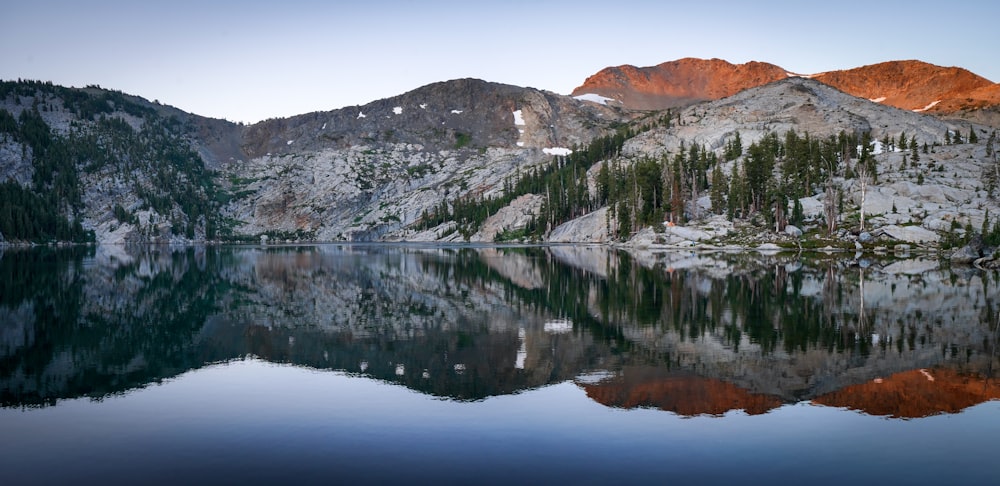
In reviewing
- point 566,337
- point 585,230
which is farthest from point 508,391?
point 585,230

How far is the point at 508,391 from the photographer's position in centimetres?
1956

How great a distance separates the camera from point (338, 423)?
16.2m

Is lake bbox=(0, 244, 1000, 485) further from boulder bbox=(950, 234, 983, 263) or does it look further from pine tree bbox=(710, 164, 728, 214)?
pine tree bbox=(710, 164, 728, 214)

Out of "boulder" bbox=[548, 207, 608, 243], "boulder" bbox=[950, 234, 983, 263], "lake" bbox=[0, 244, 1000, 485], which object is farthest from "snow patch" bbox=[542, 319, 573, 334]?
"boulder" bbox=[548, 207, 608, 243]

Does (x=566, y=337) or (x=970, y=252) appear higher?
(x=970, y=252)

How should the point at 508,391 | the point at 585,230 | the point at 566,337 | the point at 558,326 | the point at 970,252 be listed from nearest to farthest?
the point at 508,391 < the point at 566,337 < the point at 558,326 < the point at 970,252 < the point at 585,230

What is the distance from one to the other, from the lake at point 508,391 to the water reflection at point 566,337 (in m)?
0.17

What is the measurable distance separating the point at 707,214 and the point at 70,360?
128 metres

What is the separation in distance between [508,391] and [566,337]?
30.7 feet

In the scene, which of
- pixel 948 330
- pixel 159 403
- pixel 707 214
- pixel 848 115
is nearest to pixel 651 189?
pixel 707 214

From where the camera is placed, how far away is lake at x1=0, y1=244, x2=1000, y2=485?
13.2m

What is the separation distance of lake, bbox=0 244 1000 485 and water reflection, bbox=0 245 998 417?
17cm

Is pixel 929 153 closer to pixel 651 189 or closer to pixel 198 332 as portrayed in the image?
pixel 651 189

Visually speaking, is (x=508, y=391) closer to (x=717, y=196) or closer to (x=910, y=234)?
(x=910, y=234)
